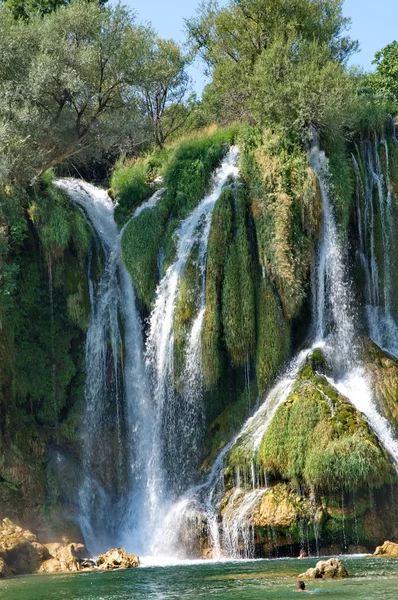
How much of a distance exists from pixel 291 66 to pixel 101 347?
11871 mm

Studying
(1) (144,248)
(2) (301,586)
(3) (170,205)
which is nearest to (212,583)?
(2) (301,586)

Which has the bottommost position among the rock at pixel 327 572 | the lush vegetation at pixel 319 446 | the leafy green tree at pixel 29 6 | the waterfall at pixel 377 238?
the rock at pixel 327 572

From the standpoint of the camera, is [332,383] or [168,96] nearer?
[332,383]

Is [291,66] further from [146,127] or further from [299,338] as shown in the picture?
[299,338]

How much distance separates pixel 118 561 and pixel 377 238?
45.1 ft

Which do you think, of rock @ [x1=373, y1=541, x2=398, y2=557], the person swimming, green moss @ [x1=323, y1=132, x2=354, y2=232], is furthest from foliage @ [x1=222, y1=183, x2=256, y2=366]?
the person swimming

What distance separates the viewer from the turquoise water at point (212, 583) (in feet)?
63.1

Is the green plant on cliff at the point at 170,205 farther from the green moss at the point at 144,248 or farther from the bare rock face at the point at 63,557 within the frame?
the bare rock face at the point at 63,557

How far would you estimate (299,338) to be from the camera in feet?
104

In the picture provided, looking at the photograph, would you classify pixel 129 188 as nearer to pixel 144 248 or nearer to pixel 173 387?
pixel 144 248

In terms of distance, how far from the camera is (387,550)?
24938 millimetres

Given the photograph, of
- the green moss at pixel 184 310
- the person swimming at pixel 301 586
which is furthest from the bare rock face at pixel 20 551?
the person swimming at pixel 301 586

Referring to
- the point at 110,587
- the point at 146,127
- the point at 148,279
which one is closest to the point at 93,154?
the point at 146,127

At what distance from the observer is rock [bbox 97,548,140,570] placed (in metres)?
25.5
